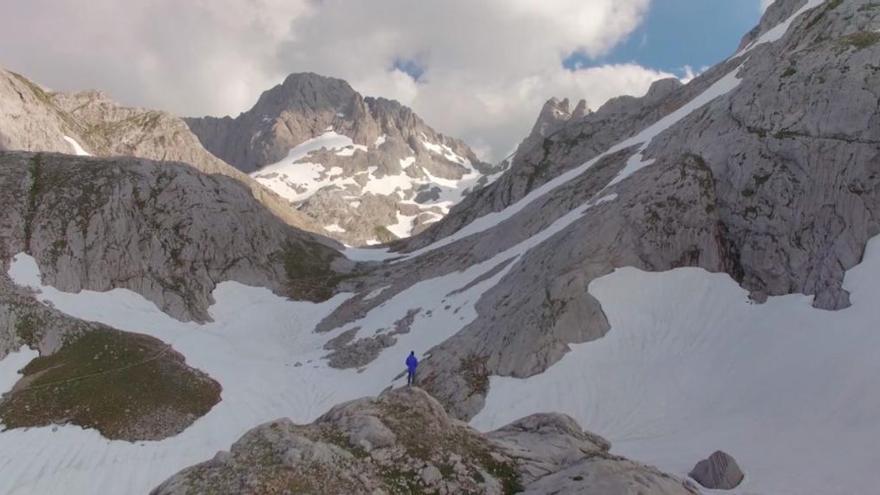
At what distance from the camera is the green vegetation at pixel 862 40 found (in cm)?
3684

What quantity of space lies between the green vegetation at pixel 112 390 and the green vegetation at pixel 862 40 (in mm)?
53034

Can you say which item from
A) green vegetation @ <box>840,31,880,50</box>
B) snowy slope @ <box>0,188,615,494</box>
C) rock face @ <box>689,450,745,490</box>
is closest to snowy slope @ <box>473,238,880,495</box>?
rock face @ <box>689,450,745,490</box>

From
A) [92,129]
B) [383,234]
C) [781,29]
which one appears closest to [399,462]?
[781,29]

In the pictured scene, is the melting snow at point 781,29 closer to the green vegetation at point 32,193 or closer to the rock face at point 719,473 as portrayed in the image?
the rock face at point 719,473

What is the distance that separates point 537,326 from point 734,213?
54.5 feet

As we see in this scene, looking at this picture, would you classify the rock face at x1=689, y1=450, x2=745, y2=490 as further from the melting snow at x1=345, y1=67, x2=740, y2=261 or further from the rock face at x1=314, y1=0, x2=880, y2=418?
the melting snow at x1=345, y1=67, x2=740, y2=261

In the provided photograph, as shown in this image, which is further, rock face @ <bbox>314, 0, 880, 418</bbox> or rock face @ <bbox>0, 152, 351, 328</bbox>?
rock face @ <bbox>0, 152, 351, 328</bbox>

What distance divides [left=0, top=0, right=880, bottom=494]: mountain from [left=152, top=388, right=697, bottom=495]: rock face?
0.09m

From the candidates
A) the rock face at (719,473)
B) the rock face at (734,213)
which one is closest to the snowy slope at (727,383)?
the rock face at (719,473)

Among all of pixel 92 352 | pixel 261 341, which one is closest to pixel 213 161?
pixel 261 341

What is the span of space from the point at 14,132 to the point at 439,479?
319 feet

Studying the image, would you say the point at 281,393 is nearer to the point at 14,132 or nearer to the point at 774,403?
the point at 774,403

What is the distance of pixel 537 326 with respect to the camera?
37.0 meters

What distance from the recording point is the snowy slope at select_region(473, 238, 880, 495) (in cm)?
2041
